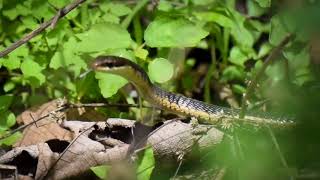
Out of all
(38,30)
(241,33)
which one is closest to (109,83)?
(38,30)

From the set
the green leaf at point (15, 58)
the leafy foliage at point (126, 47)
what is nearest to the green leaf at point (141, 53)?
the leafy foliage at point (126, 47)

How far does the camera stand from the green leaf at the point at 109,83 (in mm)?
3002

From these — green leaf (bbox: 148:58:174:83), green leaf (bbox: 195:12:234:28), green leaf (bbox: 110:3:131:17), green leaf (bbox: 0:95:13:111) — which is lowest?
green leaf (bbox: 0:95:13:111)

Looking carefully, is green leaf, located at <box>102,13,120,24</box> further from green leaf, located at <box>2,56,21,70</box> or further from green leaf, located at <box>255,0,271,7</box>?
green leaf, located at <box>255,0,271,7</box>

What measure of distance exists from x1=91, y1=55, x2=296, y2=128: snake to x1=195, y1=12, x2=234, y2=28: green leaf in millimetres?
745

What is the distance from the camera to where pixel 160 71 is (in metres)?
2.99

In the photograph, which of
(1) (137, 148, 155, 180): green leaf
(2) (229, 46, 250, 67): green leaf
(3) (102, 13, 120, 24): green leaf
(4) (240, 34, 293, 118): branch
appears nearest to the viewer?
(4) (240, 34, 293, 118): branch

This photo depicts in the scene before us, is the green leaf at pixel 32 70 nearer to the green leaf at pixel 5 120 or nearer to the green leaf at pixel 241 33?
the green leaf at pixel 5 120

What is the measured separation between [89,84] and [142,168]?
47.1 inches

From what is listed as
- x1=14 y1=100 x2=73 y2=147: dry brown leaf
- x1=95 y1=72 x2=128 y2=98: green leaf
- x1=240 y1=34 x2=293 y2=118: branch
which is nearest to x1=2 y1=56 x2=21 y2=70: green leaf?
x1=14 y1=100 x2=73 y2=147: dry brown leaf

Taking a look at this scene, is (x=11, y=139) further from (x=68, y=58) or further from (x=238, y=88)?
(x=238, y=88)

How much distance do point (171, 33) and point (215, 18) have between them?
0.81 meters

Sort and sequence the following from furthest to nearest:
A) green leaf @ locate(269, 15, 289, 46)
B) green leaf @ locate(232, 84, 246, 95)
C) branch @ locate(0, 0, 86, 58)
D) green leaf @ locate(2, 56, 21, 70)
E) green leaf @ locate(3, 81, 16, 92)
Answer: green leaf @ locate(232, 84, 246, 95) → green leaf @ locate(3, 81, 16, 92) → green leaf @ locate(2, 56, 21, 70) → branch @ locate(0, 0, 86, 58) → green leaf @ locate(269, 15, 289, 46)

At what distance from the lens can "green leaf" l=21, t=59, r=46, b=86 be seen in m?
3.36
